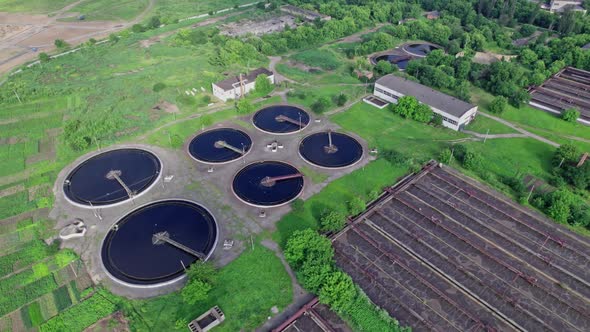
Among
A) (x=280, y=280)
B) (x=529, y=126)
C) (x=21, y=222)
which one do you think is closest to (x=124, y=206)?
(x=21, y=222)

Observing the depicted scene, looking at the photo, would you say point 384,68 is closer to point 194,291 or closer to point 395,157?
point 395,157

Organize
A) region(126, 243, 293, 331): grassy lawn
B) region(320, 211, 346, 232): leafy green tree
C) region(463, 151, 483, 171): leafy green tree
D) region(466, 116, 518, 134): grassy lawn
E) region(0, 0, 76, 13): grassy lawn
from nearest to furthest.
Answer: region(126, 243, 293, 331): grassy lawn → region(320, 211, 346, 232): leafy green tree → region(463, 151, 483, 171): leafy green tree → region(466, 116, 518, 134): grassy lawn → region(0, 0, 76, 13): grassy lawn

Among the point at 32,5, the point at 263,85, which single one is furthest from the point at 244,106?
the point at 32,5

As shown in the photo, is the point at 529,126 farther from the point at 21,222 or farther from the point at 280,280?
the point at 21,222

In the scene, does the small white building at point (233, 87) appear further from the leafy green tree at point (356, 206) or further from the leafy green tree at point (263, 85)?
the leafy green tree at point (356, 206)

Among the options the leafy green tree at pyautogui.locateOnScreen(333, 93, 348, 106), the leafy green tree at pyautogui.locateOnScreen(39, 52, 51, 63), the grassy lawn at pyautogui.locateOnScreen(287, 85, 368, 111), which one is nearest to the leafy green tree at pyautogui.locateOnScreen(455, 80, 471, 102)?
the grassy lawn at pyautogui.locateOnScreen(287, 85, 368, 111)

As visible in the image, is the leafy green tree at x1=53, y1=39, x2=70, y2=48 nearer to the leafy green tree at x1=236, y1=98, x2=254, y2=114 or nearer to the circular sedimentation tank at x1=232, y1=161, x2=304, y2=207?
the leafy green tree at x1=236, y1=98, x2=254, y2=114
